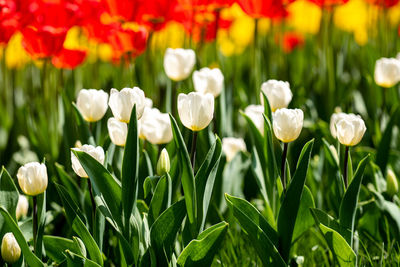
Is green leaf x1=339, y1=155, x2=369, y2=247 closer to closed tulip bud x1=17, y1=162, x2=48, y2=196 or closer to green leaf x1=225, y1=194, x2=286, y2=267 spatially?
green leaf x1=225, y1=194, x2=286, y2=267

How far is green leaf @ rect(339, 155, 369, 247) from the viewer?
1416 mm

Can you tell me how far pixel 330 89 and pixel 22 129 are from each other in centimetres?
154

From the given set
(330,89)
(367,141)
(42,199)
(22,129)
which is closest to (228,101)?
(330,89)

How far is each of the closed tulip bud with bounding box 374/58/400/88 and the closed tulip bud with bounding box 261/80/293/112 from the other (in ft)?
1.84

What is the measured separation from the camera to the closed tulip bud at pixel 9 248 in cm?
145

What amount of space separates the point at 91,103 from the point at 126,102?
29 centimetres

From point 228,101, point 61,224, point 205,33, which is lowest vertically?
point 61,224

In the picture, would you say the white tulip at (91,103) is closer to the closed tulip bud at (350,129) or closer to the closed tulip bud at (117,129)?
the closed tulip bud at (117,129)

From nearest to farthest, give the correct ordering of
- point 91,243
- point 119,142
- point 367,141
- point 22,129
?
1. point 91,243
2. point 119,142
3. point 367,141
4. point 22,129

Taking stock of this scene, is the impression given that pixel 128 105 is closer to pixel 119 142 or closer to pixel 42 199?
pixel 119 142

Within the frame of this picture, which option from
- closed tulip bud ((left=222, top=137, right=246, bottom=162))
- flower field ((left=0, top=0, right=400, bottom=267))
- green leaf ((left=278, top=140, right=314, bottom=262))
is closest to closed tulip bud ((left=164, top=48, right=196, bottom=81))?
flower field ((left=0, top=0, right=400, bottom=267))

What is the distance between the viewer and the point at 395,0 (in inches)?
115

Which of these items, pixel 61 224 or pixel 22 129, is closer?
pixel 61 224

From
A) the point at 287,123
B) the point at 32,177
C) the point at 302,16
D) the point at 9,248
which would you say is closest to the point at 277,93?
the point at 287,123
